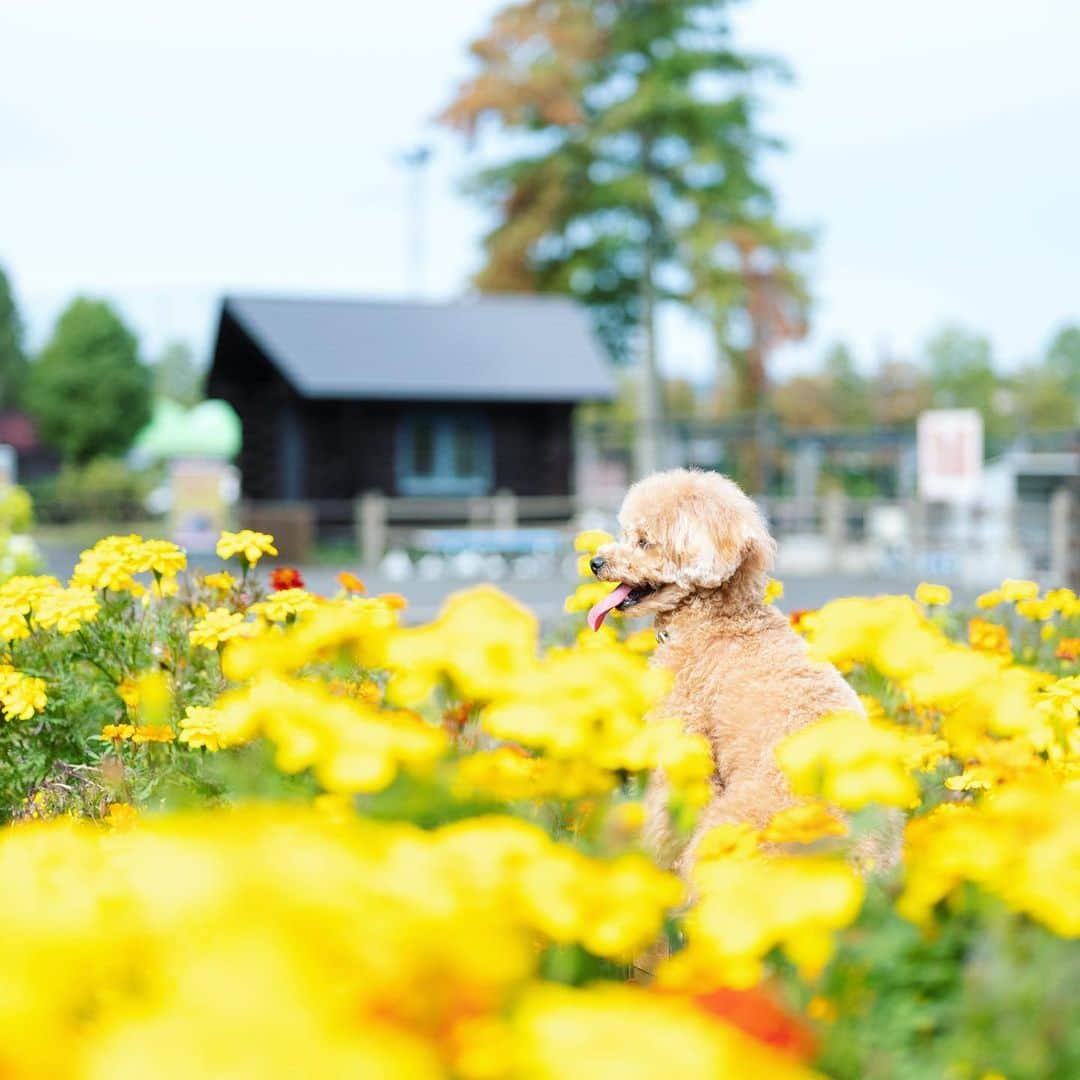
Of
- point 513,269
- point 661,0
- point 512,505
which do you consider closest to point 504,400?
point 512,505

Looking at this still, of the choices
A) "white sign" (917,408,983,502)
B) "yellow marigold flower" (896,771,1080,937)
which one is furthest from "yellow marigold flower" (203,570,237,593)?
"white sign" (917,408,983,502)

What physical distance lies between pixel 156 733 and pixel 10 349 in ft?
210

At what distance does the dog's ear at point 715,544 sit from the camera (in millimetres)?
3398

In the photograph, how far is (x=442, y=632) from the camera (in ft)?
6.91

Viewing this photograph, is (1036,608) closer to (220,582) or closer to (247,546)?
(247,546)

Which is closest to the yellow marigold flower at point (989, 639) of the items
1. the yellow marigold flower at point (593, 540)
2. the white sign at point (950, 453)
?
the yellow marigold flower at point (593, 540)

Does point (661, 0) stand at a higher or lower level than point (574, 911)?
higher

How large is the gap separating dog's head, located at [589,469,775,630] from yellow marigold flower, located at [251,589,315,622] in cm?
80

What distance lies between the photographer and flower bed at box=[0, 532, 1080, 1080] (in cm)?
108

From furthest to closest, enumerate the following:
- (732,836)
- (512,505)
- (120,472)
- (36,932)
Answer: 1. (120,472)
2. (512,505)
3. (732,836)
4. (36,932)

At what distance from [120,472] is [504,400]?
54.1 feet

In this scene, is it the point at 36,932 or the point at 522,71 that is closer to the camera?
the point at 36,932

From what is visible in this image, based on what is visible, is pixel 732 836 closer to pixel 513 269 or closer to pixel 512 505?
pixel 512 505

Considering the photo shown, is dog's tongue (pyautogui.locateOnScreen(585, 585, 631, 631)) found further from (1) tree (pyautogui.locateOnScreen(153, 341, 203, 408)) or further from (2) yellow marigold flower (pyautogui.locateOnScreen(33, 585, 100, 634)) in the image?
(1) tree (pyautogui.locateOnScreen(153, 341, 203, 408))
